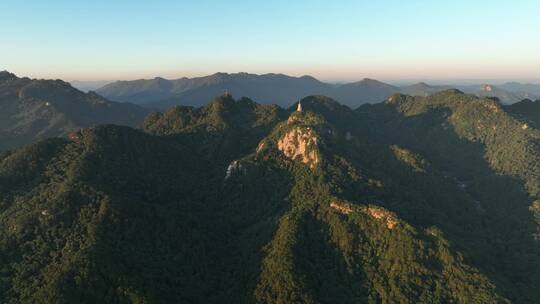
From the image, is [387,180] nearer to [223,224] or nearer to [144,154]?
[223,224]

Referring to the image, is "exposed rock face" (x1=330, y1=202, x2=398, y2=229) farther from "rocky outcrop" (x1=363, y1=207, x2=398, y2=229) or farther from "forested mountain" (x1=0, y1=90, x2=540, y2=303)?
"forested mountain" (x1=0, y1=90, x2=540, y2=303)

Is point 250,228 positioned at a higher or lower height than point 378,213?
lower

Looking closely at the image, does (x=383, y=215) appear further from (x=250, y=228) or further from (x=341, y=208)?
(x=250, y=228)

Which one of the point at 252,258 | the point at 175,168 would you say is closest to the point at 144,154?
the point at 175,168

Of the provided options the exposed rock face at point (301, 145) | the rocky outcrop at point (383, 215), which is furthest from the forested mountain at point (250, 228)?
the exposed rock face at point (301, 145)

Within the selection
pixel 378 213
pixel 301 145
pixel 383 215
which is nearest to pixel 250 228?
pixel 301 145

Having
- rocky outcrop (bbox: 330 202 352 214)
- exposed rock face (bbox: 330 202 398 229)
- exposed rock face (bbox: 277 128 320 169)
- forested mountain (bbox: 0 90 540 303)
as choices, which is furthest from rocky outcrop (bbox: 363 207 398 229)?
exposed rock face (bbox: 277 128 320 169)
